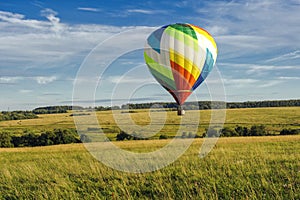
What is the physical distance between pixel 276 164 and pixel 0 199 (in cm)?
864

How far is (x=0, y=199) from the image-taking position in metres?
9.66

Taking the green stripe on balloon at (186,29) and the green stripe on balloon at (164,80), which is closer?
the green stripe on balloon at (164,80)

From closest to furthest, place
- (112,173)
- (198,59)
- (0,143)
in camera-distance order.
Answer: (112,173) → (198,59) → (0,143)

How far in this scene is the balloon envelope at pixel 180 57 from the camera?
3073 centimetres

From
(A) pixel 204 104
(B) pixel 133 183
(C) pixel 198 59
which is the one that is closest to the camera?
(B) pixel 133 183

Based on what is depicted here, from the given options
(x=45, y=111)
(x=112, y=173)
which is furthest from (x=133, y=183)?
(x=45, y=111)

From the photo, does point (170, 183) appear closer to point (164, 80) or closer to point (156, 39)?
point (164, 80)

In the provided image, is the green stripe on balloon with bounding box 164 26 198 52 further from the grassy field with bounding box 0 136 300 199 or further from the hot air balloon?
the grassy field with bounding box 0 136 300 199

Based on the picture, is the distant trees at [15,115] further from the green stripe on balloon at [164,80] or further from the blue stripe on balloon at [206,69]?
the blue stripe on balloon at [206,69]

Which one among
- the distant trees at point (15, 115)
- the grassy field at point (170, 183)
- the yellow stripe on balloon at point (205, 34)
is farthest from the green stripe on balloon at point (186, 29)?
the distant trees at point (15, 115)

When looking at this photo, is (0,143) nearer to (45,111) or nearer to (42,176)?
(42,176)

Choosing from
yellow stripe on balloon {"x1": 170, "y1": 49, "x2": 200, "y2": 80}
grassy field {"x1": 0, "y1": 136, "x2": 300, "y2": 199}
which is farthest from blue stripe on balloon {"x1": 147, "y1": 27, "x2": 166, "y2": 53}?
grassy field {"x1": 0, "y1": 136, "x2": 300, "y2": 199}

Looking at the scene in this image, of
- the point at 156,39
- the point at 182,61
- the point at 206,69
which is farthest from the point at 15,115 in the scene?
the point at 182,61

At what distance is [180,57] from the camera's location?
3048 centimetres
